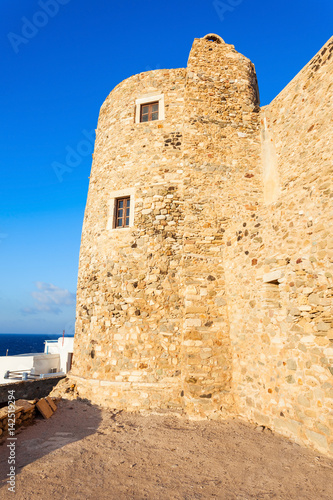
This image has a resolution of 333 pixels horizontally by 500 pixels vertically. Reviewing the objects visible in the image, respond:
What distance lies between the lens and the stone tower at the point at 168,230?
654 cm

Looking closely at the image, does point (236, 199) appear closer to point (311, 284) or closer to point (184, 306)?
point (184, 306)

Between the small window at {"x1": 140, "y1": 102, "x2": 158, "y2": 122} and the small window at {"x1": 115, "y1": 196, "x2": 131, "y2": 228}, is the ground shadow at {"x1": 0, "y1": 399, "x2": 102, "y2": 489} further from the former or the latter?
the small window at {"x1": 140, "y1": 102, "x2": 158, "y2": 122}

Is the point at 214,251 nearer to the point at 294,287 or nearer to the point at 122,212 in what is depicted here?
the point at 294,287

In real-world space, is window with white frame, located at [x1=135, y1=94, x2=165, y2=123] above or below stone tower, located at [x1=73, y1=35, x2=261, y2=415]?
above

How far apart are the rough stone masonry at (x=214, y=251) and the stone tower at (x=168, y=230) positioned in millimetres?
32

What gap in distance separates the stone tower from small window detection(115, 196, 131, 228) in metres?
0.13

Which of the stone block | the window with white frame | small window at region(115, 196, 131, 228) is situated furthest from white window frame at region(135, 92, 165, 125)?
the stone block

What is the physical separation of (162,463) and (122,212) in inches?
233

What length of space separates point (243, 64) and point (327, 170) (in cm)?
633

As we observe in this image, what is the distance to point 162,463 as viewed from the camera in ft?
12.9

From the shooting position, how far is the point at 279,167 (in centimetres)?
775

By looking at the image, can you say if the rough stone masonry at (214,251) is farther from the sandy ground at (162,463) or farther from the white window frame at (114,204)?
the sandy ground at (162,463)

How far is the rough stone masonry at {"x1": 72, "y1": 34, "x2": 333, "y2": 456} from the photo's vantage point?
4699mm

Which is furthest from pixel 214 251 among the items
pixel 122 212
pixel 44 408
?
pixel 44 408
